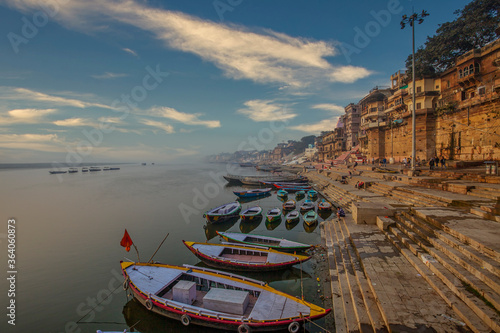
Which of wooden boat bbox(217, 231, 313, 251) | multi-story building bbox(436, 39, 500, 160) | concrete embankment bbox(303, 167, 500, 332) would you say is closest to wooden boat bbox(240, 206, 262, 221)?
wooden boat bbox(217, 231, 313, 251)

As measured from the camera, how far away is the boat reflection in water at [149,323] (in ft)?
32.2

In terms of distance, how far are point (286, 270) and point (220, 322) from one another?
20.7 feet

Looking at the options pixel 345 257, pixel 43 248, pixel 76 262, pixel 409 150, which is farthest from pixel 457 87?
pixel 43 248

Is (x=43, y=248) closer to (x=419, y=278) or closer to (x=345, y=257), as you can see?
(x=345, y=257)

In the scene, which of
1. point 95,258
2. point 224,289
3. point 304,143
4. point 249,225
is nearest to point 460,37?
point 249,225

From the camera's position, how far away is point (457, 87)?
98.0ft

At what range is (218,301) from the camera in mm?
9289

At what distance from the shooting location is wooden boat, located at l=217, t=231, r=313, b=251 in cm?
1555

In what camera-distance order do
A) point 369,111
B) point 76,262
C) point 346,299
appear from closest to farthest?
point 346,299 < point 76,262 < point 369,111

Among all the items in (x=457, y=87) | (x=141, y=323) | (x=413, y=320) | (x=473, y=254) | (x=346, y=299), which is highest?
(x=457, y=87)

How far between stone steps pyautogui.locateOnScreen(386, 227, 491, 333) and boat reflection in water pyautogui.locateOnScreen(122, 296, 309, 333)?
471 cm

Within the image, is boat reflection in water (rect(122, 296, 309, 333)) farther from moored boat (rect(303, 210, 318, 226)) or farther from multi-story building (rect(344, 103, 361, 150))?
multi-story building (rect(344, 103, 361, 150))

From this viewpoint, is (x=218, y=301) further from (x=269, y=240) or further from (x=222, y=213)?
(x=222, y=213)

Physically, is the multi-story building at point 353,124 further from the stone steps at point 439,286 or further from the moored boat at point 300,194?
the stone steps at point 439,286
